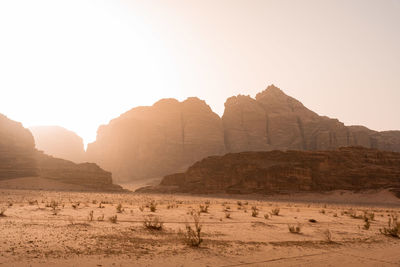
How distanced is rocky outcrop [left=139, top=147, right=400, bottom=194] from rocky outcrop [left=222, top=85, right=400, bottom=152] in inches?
1396

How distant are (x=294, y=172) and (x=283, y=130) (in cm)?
4811

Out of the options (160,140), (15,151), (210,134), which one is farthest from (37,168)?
(210,134)

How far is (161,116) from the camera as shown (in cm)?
11175

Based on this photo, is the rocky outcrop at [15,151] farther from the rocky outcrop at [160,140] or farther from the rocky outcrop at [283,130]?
the rocky outcrop at [283,130]

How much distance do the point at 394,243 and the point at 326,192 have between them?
1843 inches

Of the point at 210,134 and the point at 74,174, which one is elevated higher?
the point at 210,134

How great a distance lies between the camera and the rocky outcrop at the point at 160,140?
103438 millimetres

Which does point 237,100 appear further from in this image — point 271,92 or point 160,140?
point 160,140

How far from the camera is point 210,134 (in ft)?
347

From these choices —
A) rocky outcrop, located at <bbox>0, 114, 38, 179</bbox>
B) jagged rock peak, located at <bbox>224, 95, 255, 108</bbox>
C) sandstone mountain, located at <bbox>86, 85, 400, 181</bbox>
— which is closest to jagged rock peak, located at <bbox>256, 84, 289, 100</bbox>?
sandstone mountain, located at <bbox>86, 85, 400, 181</bbox>

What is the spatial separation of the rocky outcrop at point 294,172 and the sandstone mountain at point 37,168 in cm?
1066

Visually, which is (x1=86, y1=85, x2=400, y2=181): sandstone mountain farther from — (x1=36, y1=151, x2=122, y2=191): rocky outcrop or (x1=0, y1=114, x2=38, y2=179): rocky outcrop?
(x1=0, y1=114, x2=38, y2=179): rocky outcrop

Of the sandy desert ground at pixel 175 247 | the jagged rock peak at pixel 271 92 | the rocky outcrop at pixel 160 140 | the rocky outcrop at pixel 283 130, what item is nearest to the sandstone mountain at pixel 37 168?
the rocky outcrop at pixel 160 140

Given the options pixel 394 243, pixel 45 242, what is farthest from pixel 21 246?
pixel 394 243
